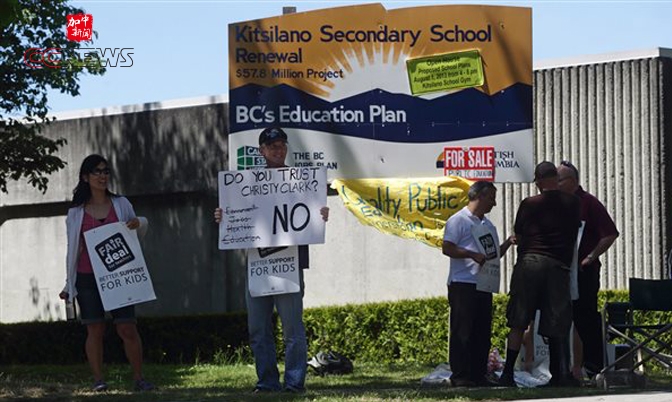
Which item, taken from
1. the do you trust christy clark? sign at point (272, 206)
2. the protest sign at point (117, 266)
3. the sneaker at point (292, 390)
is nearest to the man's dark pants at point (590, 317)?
the do you trust christy clark? sign at point (272, 206)

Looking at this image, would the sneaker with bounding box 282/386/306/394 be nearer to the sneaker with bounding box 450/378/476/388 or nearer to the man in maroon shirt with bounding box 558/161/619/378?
the sneaker with bounding box 450/378/476/388

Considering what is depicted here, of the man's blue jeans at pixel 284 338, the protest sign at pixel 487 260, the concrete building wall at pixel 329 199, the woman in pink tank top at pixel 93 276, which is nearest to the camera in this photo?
the man's blue jeans at pixel 284 338

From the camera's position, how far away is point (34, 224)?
85.7 feet

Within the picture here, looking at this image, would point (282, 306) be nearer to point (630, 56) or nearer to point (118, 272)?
point (118, 272)

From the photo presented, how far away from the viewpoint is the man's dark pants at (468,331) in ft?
42.8

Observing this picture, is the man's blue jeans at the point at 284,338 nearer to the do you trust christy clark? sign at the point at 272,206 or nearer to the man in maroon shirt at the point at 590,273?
the do you trust christy clark? sign at the point at 272,206

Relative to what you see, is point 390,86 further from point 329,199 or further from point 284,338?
point 329,199

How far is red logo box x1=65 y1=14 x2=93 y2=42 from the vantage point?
20.2 metres

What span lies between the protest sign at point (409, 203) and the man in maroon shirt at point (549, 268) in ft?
4.41

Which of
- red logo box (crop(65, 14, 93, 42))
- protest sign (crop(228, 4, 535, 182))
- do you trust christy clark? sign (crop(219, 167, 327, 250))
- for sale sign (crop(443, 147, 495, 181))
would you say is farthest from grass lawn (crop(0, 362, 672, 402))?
red logo box (crop(65, 14, 93, 42))

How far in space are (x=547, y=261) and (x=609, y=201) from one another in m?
7.21

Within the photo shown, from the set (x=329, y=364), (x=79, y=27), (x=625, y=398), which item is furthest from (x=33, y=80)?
(x=625, y=398)

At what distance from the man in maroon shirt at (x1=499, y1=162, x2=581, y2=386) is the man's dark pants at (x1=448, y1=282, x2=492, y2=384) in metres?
0.33

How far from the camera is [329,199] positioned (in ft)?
73.4
